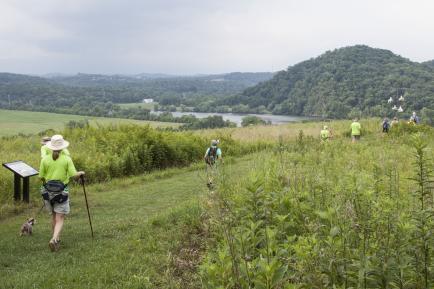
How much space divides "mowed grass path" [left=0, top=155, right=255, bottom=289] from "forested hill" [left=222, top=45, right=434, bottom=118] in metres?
6.07

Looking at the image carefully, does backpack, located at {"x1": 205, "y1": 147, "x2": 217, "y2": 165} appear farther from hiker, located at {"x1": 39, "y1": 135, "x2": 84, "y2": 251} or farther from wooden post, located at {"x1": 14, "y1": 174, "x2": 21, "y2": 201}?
wooden post, located at {"x1": 14, "y1": 174, "x2": 21, "y2": 201}

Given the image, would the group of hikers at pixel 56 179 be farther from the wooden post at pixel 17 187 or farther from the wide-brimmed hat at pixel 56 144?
the wooden post at pixel 17 187

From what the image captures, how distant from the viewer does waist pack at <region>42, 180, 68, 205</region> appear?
311 inches

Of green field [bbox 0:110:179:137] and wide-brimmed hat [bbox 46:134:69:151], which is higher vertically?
wide-brimmed hat [bbox 46:134:69:151]

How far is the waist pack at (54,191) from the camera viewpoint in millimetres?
7891

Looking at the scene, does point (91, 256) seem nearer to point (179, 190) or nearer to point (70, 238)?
point (70, 238)

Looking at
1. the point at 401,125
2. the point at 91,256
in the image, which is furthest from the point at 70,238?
the point at 401,125

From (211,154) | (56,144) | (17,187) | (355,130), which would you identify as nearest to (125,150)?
(17,187)

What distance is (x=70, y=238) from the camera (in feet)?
28.4

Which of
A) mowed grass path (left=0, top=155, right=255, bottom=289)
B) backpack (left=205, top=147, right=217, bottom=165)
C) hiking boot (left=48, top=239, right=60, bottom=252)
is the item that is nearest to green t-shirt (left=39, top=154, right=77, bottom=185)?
hiking boot (left=48, top=239, right=60, bottom=252)

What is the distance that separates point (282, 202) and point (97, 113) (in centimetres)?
7977

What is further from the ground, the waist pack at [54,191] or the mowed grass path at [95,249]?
the waist pack at [54,191]

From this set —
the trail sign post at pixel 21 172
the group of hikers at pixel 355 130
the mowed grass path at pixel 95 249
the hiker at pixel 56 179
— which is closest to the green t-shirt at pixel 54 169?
the hiker at pixel 56 179

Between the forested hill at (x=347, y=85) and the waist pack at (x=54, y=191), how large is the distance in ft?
23.9
